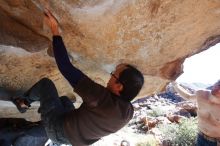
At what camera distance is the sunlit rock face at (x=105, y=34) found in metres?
3.70

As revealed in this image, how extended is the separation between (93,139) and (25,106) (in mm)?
1180

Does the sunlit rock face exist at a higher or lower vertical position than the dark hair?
higher

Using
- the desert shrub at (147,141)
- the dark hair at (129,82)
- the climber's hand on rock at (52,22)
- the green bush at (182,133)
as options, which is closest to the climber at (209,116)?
the dark hair at (129,82)

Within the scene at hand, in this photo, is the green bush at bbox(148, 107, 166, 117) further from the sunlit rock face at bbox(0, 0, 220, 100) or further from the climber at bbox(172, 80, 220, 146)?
the sunlit rock face at bbox(0, 0, 220, 100)

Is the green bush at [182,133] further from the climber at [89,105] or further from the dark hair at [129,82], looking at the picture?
the dark hair at [129,82]

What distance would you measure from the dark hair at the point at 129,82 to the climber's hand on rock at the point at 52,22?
844mm

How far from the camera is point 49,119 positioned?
408cm

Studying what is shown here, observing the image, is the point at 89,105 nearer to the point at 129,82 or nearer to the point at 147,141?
the point at 129,82

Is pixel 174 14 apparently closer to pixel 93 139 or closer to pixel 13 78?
pixel 93 139

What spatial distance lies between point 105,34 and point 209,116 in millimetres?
2589

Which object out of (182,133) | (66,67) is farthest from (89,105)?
(182,133)

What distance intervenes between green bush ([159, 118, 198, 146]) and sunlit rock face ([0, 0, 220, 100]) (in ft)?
26.6

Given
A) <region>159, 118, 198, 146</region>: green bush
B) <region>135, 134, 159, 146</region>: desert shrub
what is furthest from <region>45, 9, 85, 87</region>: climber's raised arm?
<region>159, 118, 198, 146</region>: green bush

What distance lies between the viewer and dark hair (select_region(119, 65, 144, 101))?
3537 mm
